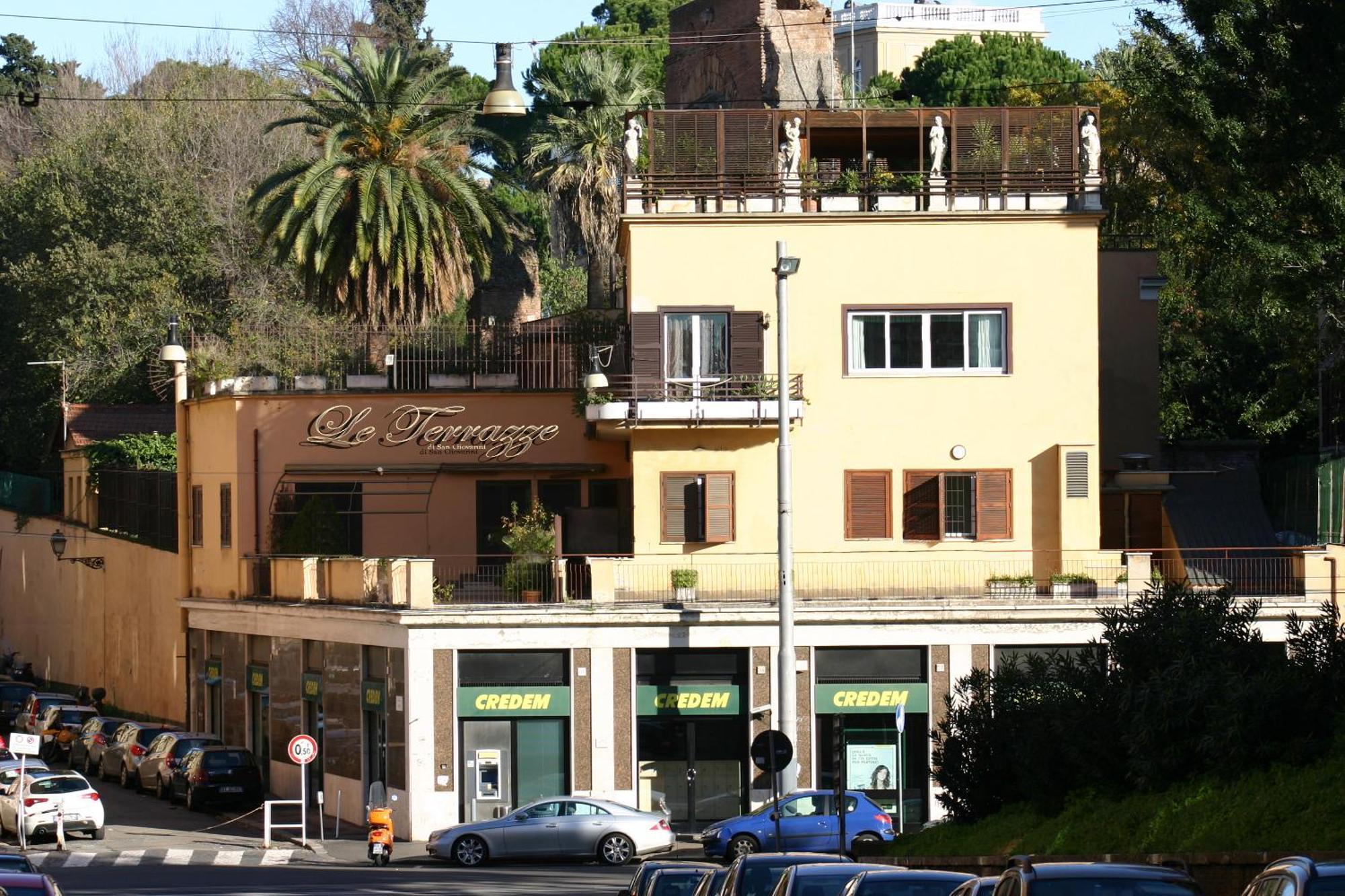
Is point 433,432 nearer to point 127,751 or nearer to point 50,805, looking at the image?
point 127,751

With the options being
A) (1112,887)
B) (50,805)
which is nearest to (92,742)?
(50,805)

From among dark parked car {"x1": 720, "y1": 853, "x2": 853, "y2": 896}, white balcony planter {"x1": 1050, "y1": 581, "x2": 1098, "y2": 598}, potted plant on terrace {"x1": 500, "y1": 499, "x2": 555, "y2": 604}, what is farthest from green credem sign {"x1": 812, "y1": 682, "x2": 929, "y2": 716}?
dark parked car {"x1": 720, "y1": 853, "x2": 853, "y2": 896}

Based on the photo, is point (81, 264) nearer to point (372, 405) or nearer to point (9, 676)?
point (9, 676)

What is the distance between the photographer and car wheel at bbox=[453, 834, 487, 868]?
1377 inches

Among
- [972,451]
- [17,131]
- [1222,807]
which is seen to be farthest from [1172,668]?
[17,131]

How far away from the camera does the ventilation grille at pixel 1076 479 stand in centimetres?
4038

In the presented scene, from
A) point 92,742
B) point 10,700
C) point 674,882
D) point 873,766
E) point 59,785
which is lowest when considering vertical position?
point 10,700

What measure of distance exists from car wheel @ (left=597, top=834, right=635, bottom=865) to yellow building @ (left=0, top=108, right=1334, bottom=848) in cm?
323

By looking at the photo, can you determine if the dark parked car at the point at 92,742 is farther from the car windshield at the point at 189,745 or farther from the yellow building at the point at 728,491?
the car windshield at the point at 189,745

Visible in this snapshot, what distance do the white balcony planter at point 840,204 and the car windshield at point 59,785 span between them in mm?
17613

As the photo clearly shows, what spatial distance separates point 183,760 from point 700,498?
40.1ft

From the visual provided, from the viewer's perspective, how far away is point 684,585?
3900 cm

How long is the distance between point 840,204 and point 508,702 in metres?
11.7

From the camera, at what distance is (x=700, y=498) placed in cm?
4053
